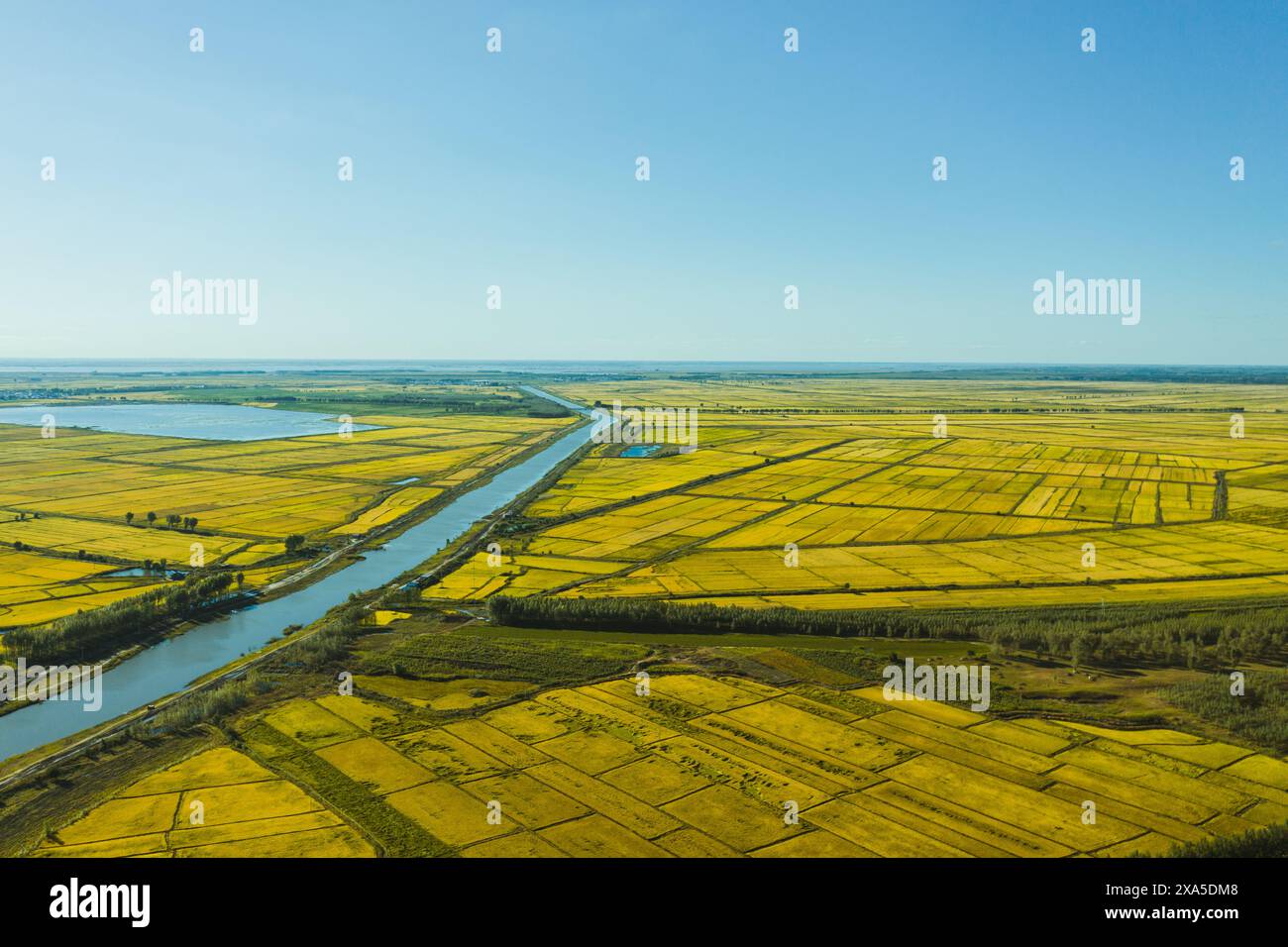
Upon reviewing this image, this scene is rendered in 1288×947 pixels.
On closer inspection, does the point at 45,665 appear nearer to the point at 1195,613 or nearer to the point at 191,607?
the point at 191,607

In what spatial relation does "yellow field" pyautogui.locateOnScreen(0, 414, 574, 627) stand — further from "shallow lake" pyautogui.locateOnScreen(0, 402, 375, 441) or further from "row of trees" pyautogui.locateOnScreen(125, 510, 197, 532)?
"shallow lake" pyautogui.locateOnScreen(0, 402, 375, 441)

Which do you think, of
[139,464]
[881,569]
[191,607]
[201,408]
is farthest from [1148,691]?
[201,408]

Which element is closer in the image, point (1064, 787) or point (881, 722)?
point (1064, 787)

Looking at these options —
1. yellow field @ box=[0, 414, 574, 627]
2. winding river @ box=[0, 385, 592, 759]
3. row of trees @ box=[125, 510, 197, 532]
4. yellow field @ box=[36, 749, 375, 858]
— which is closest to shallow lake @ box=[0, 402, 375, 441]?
yellow field @ box=[0, 414, 574, 627]

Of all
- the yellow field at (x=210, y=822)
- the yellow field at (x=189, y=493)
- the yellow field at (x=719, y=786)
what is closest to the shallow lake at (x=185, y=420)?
the yellow field at (x=189, y=493)

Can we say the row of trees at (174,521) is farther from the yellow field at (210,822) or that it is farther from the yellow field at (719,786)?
the yellow field at (210,822)
